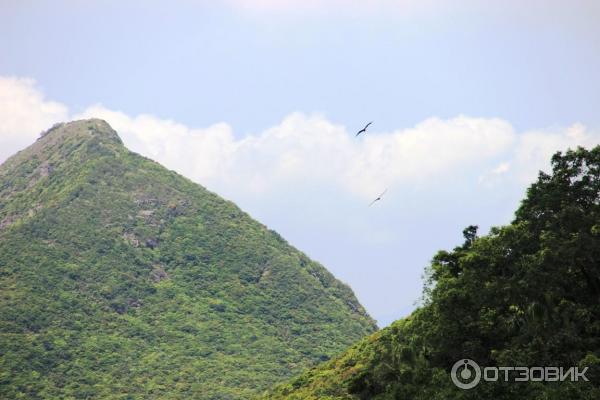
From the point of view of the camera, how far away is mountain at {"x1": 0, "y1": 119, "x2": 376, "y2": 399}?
143375 mm

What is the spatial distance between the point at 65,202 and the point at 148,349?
56276 millimetres

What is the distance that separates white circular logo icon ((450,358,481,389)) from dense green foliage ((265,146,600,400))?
56cm

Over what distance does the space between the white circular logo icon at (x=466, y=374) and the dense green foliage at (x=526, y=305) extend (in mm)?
563

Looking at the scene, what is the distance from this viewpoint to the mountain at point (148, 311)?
143 m

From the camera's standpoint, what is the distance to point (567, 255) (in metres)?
51.2

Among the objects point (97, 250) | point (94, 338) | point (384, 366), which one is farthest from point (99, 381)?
point (384, 366)
